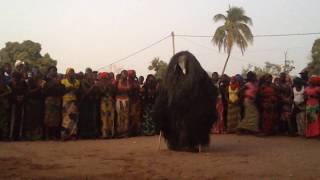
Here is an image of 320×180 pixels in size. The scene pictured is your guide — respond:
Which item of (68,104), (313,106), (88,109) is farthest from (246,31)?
(68,104)

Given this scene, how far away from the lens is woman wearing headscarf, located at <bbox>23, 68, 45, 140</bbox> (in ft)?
37.5

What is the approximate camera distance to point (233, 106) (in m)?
12.7

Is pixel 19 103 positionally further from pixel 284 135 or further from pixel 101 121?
pixel 284 135

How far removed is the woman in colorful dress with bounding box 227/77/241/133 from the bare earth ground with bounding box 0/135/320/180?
4.97ft

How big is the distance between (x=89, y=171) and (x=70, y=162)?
3.25 ft

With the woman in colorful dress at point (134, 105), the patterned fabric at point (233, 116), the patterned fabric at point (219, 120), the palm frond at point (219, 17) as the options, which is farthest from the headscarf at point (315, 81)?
the palm frond at point (219, 17)

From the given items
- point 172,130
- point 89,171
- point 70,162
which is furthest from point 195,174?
point 172,130

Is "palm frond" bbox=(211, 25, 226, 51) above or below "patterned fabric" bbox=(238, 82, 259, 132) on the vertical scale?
above

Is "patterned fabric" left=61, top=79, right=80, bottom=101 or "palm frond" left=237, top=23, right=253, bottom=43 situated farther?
"palm frond" left=237, top=23, right=253, bottom=43

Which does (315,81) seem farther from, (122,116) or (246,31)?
(246,31)

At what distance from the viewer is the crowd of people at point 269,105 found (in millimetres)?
12086

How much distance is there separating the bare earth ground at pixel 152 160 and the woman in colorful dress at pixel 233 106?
4.97ft

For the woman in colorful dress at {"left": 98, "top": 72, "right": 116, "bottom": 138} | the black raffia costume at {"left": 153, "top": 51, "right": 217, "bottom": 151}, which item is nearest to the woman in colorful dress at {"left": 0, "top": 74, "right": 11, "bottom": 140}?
the woman in colorful dress at {"left": 98, "top": 72, "right": 116, "bottom": 138}

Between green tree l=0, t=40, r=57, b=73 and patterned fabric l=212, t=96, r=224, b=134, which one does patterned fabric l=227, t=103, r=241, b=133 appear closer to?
patterned fabric l=212, t=96, r=224, b=134
